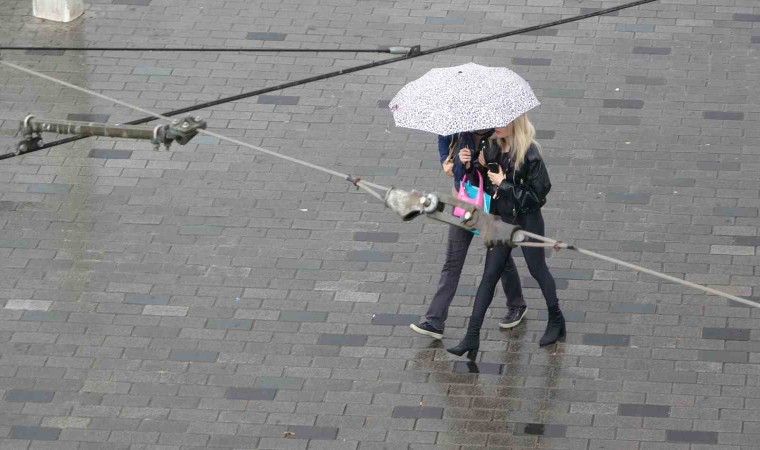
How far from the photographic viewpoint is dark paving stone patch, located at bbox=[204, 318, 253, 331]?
423 inches

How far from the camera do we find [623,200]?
39.9ft

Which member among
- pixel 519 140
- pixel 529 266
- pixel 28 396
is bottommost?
pixel 28 396

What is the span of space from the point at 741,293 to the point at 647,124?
279cm

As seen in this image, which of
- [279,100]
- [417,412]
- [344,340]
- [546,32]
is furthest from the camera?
[546,32]

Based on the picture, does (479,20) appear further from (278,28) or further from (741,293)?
(741,293)

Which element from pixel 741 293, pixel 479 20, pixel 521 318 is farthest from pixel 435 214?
pixel 479 20

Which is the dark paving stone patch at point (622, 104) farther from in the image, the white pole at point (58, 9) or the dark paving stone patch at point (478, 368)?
the white pole at point (58, 9)

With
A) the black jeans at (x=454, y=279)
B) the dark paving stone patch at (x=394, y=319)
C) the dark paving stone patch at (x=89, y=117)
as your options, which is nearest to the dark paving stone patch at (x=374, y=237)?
the dark paving stone patch at (x=394, y=319)

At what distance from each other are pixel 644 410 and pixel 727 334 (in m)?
→ 1.14

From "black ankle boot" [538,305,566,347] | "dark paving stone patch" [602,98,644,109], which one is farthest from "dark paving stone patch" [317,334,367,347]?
"dark paving stone patch" [602,98,644,109]

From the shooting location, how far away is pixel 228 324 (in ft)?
35.4

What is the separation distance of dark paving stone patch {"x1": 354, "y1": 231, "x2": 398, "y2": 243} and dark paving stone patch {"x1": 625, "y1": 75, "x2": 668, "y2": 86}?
135 inches

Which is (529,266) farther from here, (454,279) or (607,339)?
(607,339)

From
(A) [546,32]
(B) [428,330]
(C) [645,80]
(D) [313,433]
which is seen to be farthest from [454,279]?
(A) [546,32]
